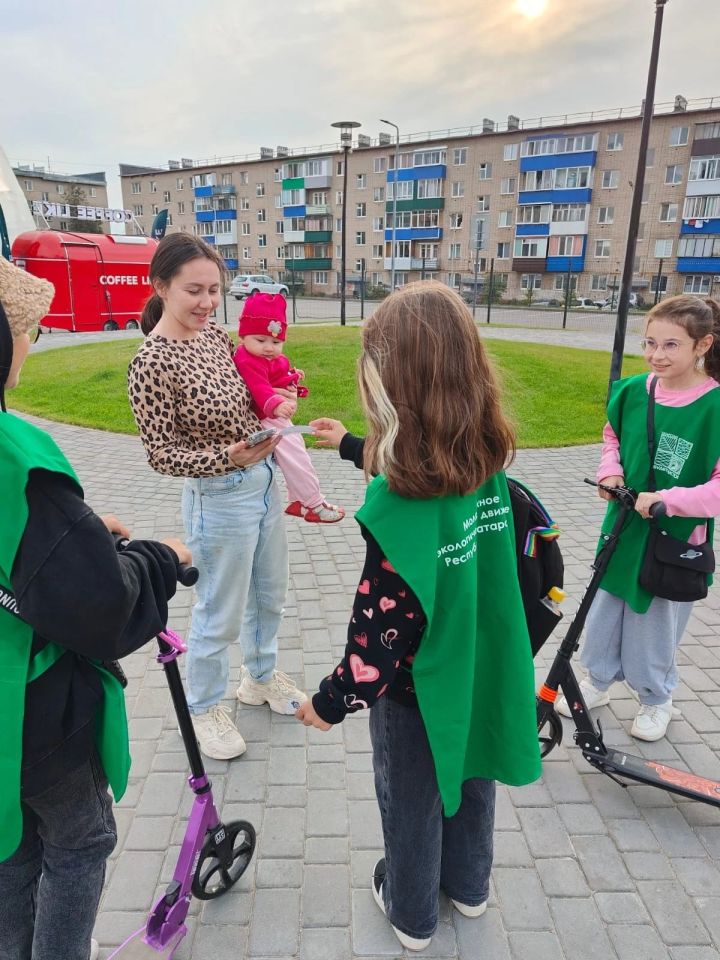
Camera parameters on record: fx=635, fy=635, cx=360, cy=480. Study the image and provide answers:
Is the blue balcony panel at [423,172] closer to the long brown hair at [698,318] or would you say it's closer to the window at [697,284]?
the window at [697,284]

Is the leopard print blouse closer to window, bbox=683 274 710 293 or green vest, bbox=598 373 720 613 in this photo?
green vest, bbox=598 373 720 613

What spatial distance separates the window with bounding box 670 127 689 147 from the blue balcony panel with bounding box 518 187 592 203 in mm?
6076

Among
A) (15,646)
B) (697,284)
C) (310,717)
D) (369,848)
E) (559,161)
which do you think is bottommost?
(369,848)

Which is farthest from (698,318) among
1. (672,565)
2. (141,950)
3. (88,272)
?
(88,272)

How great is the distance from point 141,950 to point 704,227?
5266cm

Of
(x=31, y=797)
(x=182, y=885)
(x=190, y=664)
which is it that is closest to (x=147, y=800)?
(x=190, y=664)

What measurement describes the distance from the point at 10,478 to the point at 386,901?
1.91 meters

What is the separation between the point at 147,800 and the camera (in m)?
2.79

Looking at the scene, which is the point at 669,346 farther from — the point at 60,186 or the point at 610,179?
the point at 60,186

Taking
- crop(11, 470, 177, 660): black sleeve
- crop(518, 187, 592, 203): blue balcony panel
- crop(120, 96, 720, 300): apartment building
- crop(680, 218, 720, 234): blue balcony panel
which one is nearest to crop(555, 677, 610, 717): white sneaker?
crop(11, 470, 177, 660): black sleeve

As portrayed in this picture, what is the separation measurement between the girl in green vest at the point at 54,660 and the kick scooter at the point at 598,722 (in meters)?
1.85

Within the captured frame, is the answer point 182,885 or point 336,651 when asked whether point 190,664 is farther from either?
point 336,651

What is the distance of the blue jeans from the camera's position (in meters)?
2.73

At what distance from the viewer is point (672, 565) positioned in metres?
2.81
